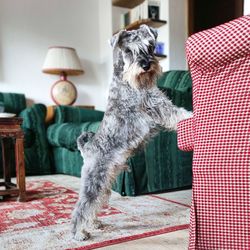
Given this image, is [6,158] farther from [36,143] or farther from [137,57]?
[137,57]

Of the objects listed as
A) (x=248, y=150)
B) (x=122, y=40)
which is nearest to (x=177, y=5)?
(x=122, y=40)

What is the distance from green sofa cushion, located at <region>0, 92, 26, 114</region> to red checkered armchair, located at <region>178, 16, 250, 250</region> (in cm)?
325

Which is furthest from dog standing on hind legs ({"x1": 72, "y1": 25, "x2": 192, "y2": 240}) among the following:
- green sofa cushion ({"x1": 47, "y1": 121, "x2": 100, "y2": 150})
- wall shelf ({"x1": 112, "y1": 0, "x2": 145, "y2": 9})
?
wall shelf ({"x1": 112, "y1": 0, "x2": 145, "y2": 9})

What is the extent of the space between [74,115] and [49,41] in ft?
4.51

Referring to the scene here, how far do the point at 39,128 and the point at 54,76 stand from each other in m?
1.28

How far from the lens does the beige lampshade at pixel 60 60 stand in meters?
4.10

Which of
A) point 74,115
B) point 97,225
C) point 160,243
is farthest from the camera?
point 74,115

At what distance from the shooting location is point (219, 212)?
984 millimetres

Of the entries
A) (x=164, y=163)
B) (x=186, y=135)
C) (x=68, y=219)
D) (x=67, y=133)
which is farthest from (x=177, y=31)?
(x=186, y=135)

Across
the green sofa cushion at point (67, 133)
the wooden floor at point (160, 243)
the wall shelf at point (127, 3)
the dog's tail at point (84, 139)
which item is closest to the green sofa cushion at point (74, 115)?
the green sofa cushion at point (67, 133)

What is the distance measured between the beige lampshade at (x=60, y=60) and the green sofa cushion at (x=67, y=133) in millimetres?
939

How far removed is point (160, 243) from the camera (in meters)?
1.38

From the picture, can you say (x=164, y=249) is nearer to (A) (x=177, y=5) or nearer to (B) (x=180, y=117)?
(B) (x=180, y=117)

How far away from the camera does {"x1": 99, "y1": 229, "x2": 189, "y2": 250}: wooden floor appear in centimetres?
133
